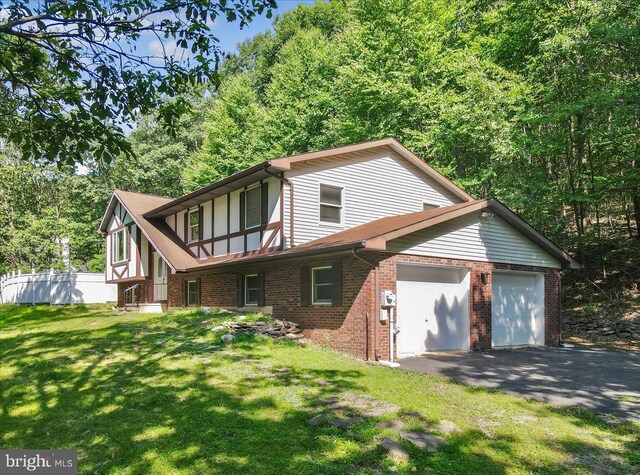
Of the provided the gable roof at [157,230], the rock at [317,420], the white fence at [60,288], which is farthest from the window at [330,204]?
the white fence at [60,288]

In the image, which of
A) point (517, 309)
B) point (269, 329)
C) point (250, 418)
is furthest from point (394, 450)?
point (517, 309)

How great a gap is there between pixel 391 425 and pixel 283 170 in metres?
9.21

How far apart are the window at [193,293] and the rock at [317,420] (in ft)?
45.9

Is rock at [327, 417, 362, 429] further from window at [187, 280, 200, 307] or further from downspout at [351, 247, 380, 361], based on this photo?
window at [187, 280, 200, 307]

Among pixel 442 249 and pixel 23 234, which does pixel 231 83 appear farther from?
pixel 442 249

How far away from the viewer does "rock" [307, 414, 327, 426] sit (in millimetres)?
6164

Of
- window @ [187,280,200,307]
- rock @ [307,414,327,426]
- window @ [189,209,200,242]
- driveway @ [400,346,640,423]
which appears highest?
window @ [189,209,200,242]

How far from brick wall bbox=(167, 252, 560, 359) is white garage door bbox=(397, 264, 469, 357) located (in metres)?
0.34

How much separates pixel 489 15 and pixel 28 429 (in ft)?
84.6

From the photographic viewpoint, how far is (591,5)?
1808 cm

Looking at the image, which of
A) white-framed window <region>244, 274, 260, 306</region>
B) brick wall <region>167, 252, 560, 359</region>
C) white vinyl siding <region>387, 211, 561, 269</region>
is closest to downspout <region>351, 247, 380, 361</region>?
brick wall <region>167, 252, 560, 359</region>

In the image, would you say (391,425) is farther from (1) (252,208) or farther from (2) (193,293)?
(2) (193,293)

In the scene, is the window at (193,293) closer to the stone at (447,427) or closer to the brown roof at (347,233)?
the brown roof at (347,233)

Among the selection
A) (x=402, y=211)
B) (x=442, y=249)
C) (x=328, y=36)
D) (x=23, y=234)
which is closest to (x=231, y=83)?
(x=328, y=36)
